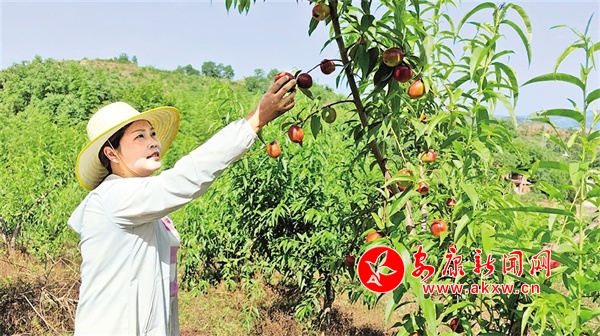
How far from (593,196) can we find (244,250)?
8.42 ft

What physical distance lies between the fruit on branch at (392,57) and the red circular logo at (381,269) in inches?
18.4

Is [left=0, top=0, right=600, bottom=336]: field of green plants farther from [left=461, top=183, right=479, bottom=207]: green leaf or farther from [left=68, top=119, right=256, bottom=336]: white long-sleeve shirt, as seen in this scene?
[left=68, top=119, right=256, bottom=336]: white long-sleeve shirt

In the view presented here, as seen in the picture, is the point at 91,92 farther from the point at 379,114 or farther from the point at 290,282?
the point at 379,114

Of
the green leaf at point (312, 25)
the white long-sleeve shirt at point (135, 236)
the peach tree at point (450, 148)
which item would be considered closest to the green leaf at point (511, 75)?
the peach tree at point (450, 148)

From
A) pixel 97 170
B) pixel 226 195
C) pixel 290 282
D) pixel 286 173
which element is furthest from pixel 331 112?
pixel 290 282

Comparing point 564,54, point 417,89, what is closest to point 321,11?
point 417,89

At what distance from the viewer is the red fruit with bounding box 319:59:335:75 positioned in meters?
1.40

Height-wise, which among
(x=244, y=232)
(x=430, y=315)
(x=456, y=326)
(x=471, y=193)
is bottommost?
(x=244, y=232)

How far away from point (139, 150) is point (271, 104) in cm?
44

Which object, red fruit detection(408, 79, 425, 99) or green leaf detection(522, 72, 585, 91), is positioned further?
red fruit detection(408, 79, 425, 99)

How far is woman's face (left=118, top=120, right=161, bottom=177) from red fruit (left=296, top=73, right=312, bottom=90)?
0.46 m

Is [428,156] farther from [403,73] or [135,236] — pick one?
[135,236]

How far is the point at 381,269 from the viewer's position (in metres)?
1.35

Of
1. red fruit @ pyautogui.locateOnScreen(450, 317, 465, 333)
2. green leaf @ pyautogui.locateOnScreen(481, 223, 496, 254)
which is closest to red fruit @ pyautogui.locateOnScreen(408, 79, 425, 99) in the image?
green leaf @ pyautogui.locateOnScreen(481, 223, 496, 254)
